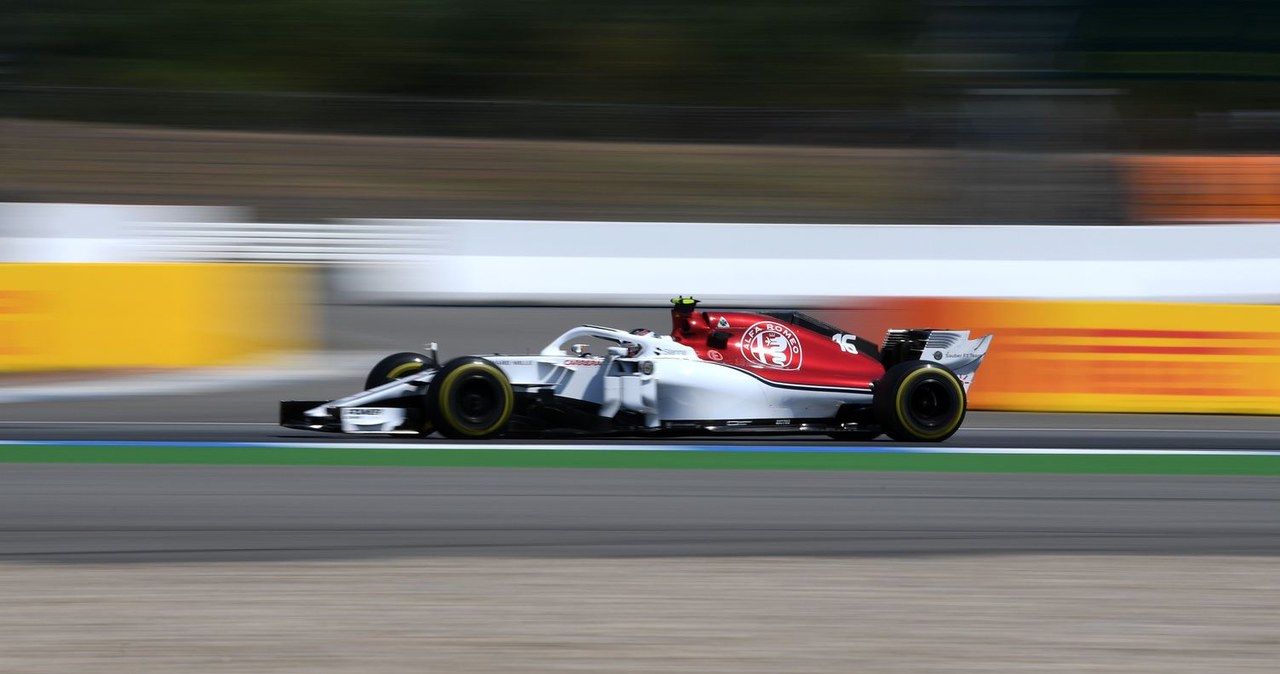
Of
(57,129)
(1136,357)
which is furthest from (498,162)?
(1136,357)

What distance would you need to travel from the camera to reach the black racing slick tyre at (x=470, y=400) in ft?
30.3

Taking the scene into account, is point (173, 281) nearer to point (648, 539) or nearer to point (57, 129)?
point (648, 539)

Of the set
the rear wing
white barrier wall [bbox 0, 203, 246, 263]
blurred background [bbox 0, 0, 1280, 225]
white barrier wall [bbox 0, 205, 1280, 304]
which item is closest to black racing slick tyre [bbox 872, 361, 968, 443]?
the rear wing

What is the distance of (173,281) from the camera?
517 inches

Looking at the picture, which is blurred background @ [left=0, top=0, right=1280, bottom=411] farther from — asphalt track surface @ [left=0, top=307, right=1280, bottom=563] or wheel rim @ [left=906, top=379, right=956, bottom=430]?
asphalt track surface @ [left=0, top=307, right=1280, bottom=563]

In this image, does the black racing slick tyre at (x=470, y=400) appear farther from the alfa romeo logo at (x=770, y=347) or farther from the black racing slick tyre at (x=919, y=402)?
the black racing slick tyre at (x=919, y=402)

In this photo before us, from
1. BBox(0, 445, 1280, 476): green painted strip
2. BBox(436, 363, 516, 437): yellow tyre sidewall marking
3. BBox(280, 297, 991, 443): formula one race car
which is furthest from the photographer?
BBox(280, 297, 991, 443): formula one race car

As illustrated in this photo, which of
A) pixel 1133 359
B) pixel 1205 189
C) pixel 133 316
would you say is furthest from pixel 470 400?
pixel 1205 189

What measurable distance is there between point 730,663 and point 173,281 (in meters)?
9.55

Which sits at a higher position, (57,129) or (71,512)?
(57,129)

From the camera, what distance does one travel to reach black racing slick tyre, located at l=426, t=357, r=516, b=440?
924 centimetres

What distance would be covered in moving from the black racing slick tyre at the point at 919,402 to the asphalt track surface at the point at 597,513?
3.81 ft

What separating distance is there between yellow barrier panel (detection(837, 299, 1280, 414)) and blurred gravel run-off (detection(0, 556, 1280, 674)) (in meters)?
5.53

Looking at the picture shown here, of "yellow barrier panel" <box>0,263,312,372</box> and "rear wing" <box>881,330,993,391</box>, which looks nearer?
"rear wing" <box>881,330,993,391</box>
